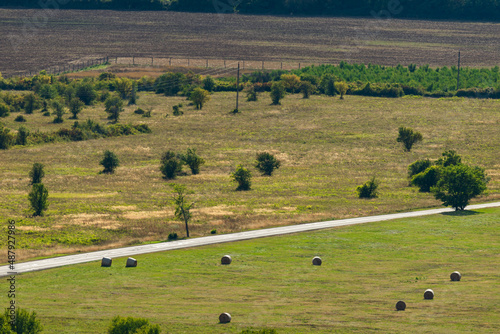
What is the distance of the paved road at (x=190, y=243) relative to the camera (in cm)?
5397

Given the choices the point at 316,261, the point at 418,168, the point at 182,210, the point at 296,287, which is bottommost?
the point at 418,168

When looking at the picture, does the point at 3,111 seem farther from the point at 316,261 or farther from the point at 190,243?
the point at 316,261

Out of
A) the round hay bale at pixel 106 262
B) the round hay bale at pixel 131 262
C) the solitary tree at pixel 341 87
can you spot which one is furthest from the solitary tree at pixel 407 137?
the round hay bale at pixel 106 262

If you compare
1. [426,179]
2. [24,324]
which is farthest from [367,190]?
[24,324]

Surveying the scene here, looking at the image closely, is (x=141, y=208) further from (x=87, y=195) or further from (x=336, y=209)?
(x=336, y=209)

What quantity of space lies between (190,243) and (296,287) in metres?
15.9

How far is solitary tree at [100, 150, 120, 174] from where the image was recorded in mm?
100938

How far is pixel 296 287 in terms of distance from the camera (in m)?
48.6

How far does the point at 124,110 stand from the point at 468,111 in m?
72.2

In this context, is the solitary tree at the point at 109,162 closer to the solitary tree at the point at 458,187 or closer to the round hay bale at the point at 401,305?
the solitary tree at the point at 458,187

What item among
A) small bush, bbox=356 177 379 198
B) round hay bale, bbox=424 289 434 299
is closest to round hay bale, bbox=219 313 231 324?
round hay bale, bbox=424 289 434 299

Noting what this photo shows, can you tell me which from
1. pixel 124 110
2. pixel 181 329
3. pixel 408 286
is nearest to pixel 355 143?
pixel 124 110

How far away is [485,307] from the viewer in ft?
142

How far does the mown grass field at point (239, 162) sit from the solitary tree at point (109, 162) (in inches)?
59.5
